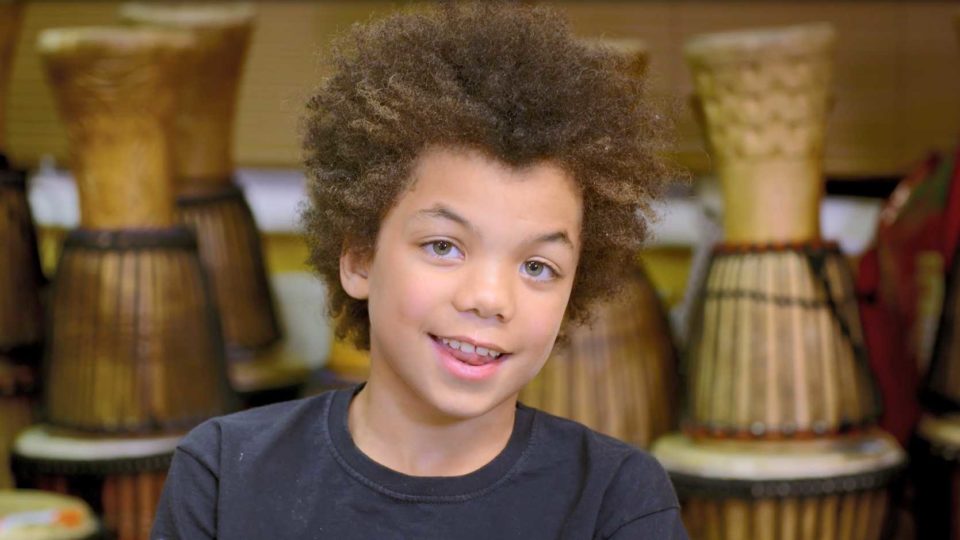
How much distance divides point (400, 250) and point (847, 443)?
3.56ft

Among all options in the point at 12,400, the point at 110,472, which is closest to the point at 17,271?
the point at 12,400

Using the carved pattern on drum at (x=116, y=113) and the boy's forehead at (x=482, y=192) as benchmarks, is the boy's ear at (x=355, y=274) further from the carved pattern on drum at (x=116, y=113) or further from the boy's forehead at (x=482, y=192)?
the carved pattern on drum at (x=116, y=113)

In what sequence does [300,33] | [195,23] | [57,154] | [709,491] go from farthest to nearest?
[57,154], [300,33], [195,23], [709,491]

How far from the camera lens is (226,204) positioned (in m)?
2.72

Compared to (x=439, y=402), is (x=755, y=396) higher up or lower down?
lower down

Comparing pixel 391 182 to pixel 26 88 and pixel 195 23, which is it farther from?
pixel 26 88

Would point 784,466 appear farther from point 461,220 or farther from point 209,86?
point 209,86

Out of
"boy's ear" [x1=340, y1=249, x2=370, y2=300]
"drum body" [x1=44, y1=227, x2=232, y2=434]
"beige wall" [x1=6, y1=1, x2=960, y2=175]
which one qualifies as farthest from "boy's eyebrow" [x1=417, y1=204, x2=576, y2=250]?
"beige wall" [x1=6, y1=1, x2=960, y2=175]

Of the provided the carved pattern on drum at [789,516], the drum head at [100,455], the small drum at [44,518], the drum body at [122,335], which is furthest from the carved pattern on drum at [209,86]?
the carved pattern on drum at [789,516]

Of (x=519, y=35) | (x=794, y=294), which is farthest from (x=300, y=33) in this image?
(x=519, y=35)

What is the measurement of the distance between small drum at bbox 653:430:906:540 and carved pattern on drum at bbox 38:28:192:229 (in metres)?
0.90

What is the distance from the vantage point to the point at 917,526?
2.40 m

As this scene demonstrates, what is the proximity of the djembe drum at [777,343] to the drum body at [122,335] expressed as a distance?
0.77m

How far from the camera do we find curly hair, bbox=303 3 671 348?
1.24 metres
